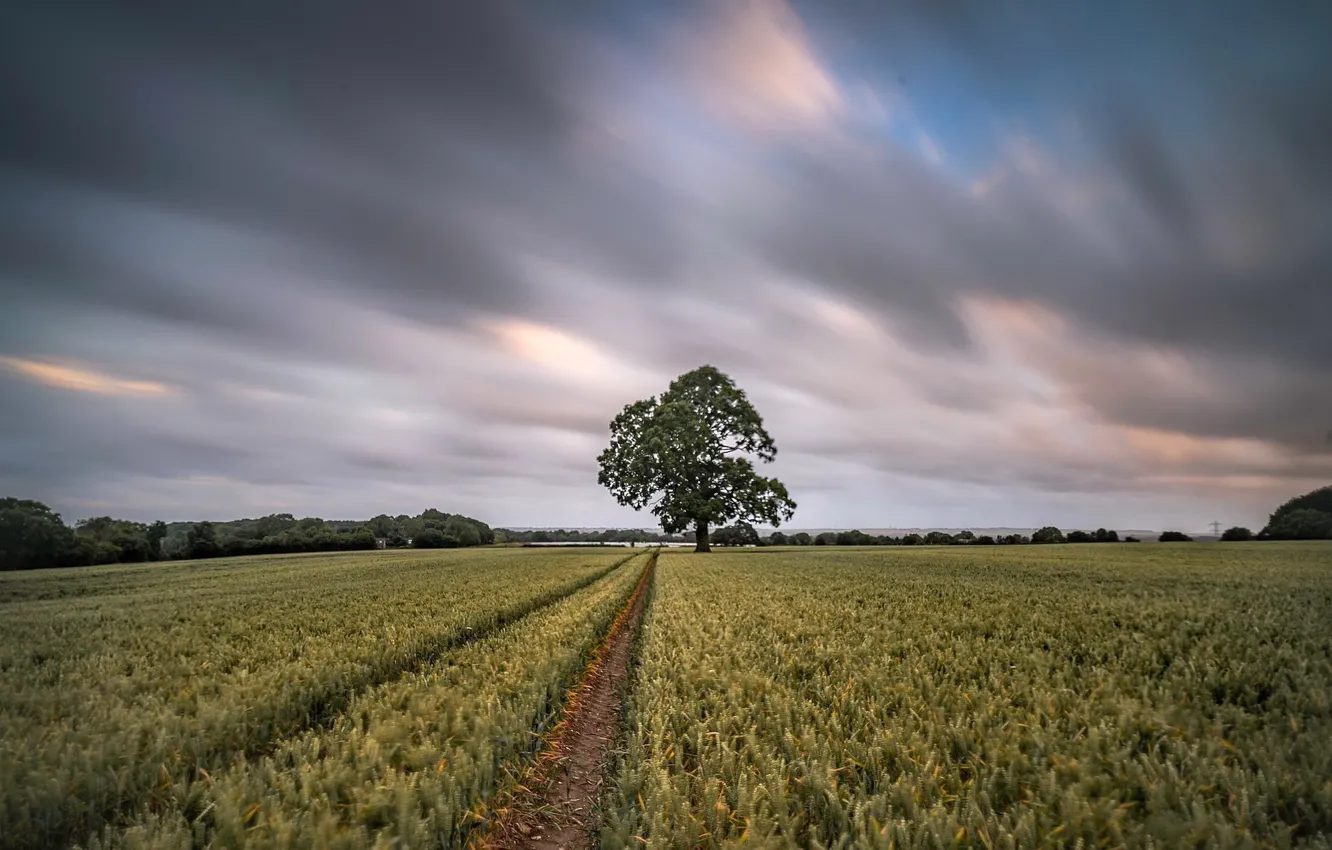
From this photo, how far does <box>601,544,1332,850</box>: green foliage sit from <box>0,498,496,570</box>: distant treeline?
69.5 m

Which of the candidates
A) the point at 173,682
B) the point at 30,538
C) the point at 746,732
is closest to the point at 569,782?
the point at 746,732

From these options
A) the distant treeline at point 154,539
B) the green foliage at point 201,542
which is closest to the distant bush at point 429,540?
the distant treeline at point 154,539

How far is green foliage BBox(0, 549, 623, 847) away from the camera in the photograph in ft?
11.9

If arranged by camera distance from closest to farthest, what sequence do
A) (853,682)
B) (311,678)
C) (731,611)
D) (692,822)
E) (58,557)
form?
(692,822) < (853,682) < (311,678) < (731,611) < (58,557)

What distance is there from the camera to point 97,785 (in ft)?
11.8

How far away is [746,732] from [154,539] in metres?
88.8

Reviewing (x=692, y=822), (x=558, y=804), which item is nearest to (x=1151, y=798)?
(x=692, y=822)

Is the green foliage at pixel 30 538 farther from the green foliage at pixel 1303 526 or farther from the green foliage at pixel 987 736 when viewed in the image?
the green foliage at pixel 1303 526

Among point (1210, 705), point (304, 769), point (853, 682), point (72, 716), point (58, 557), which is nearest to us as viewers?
point (304, 769)

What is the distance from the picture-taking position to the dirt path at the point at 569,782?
3.96 meters

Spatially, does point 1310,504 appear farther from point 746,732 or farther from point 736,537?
point 746,732

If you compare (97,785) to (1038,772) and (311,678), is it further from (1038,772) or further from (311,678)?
(1038,772)

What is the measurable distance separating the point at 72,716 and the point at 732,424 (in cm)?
4586

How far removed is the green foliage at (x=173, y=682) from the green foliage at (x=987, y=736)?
11.6 feet
